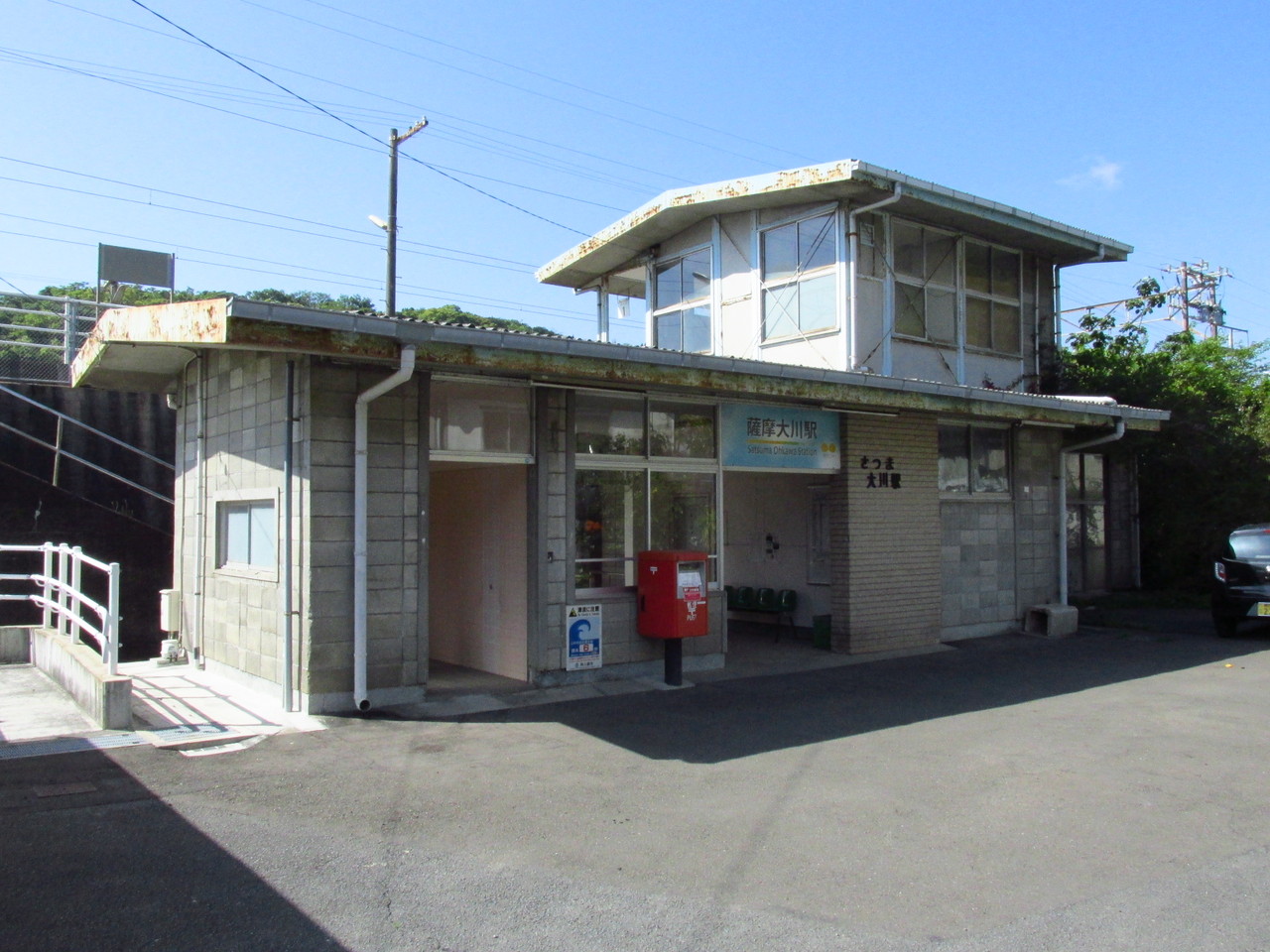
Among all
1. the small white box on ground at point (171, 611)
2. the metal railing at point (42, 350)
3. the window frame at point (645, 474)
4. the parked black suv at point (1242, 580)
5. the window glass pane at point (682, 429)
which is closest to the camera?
the window frame at point (645, 474)

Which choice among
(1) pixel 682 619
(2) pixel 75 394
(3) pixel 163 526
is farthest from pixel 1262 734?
(2) pixel 75 394

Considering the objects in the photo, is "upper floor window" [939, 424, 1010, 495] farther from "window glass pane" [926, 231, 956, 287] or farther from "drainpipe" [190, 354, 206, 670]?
"drainpipe" [190, 354, 206, 670]

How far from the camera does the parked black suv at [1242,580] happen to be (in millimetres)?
13031

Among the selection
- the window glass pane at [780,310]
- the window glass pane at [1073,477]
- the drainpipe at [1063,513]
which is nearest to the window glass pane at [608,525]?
the window glass pane at [780,310]

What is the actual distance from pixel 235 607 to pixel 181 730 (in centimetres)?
212

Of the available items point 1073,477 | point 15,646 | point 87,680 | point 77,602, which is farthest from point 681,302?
point 87,680

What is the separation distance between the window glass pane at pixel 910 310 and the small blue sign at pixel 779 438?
8.80 feet

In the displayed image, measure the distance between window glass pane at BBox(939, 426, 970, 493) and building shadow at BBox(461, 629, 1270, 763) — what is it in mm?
2141

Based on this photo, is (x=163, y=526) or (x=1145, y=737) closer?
(x=1145, y=737)

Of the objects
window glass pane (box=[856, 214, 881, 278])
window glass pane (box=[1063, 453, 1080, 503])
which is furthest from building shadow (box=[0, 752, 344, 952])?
window glass pane (box=[1063, 453, 1080, 503])

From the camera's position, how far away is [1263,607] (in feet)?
42.4

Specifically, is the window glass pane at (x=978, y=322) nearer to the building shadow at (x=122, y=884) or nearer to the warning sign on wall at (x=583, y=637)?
the warning sign on wall at (x=583, y=637)

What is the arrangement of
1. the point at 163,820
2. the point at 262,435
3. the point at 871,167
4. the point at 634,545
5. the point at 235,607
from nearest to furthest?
the point at 163,820
the point at 262,435
the point at 235,607
the point at 634,545
the point at 871,167

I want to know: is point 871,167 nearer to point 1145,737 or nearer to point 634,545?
point 634,545
